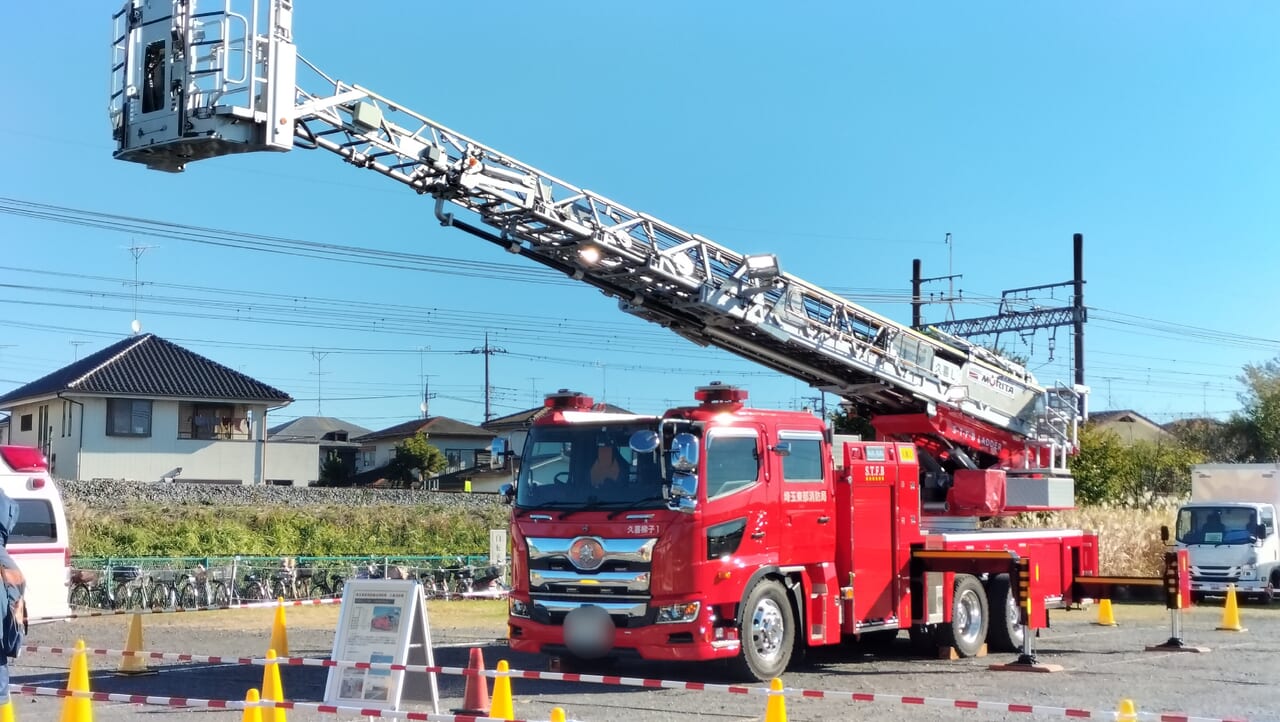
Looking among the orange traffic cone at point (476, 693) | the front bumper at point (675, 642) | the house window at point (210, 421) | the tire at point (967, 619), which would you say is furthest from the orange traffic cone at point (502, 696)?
the house window at point (210, 421)

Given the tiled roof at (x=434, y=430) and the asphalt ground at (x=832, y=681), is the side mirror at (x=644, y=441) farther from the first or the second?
the tiled roof at (x=434, y=430)

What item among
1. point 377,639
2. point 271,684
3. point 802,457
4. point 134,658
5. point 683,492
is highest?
point 802,457

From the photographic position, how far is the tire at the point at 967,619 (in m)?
15.5

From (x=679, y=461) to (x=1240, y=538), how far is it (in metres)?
20.5

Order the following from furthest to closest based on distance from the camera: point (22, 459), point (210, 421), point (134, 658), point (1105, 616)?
1. point (210, 421)
2. point (1105, 616)
3. point (22, 459)
4. point (134, 658)

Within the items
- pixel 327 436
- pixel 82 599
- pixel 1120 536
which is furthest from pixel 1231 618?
pixel 327 436

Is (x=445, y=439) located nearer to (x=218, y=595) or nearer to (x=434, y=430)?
(x=434, y=430)

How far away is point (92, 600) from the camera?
25000mm

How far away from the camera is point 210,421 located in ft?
156

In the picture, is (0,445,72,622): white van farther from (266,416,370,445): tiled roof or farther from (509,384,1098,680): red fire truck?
(266,416,370,445): tiled roof

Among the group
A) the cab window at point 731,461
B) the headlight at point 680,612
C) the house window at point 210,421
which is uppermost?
the house window at point 210,421

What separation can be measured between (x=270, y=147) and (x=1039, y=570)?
10821 millimetres

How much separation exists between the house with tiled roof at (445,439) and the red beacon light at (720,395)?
196 feet

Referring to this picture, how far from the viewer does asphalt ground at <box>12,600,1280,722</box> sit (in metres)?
11.6
